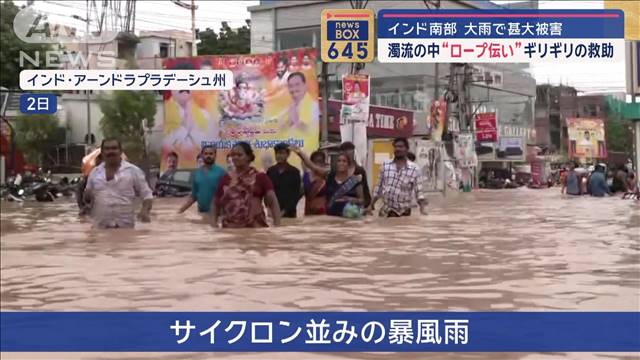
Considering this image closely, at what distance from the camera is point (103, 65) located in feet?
9.96

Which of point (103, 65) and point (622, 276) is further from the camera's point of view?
point (622, 276)

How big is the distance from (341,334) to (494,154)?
2.07 m

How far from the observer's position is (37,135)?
10.9ft

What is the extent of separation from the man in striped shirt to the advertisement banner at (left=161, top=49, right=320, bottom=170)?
1.39m

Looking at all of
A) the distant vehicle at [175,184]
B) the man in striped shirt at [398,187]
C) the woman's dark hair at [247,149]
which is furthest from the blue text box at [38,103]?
the man in striped shirt at [398,187]

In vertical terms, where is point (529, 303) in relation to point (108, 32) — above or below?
below

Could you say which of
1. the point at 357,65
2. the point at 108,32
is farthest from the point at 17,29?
the point at 357,65

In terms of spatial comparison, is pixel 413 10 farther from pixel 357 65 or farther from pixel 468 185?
pixel 468 185

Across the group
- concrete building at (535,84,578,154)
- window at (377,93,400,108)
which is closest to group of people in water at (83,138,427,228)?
window at (377,93,400,108)

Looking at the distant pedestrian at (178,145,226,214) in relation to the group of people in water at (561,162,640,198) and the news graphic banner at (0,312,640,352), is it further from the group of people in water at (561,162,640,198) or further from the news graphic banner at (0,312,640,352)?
the group of people in water at (561,162,640,198)

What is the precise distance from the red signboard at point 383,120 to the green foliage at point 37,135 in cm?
123

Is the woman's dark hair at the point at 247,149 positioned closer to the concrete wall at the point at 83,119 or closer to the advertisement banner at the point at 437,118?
the concrete wall at the point at 83,119

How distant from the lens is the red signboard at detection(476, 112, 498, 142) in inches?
163

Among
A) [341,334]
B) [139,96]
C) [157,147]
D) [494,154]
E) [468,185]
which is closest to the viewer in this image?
[341,334]
